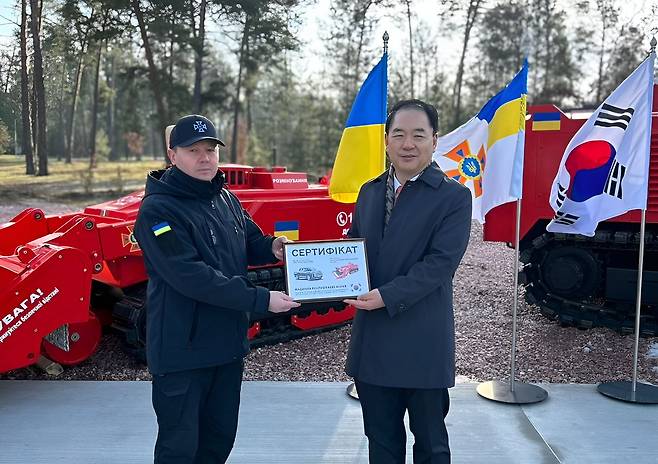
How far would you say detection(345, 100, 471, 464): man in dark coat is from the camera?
2664 mm

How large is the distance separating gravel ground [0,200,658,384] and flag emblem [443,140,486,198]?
157 centimetres

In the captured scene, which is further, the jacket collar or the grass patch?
the grass patch

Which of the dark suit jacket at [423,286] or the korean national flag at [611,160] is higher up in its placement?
the korean national flag at [611,160]

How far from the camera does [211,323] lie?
275 cm

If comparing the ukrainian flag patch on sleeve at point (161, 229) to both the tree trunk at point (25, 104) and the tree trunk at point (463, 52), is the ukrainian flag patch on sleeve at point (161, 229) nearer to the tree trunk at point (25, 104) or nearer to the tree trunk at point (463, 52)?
the tree trunk at point (25, 104)

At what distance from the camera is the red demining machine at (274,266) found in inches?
173

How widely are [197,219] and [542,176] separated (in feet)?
15.4

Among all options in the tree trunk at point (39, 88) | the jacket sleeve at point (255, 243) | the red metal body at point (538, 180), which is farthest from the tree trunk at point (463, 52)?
the jacket sleeve at point (255, 243)

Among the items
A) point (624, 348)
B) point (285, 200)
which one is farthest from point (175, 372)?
point (624, 348)

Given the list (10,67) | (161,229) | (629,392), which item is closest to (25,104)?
(10,67)

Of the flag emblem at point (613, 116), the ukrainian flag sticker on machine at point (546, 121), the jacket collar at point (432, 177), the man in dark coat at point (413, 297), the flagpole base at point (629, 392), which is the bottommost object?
the flagpole base at point (629, 392)

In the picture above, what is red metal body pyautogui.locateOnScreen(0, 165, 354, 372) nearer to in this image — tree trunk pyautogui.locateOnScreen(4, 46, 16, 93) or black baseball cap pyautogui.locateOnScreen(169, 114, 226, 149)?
black baseball cap pyautogui.locateOnScreen(169, 114, 226, 149)

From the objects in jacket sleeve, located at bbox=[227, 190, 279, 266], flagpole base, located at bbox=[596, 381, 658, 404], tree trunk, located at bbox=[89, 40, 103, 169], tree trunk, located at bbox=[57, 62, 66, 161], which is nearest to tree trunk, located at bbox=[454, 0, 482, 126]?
tree trunk, located at bbox=[89, 40, 103, 169]

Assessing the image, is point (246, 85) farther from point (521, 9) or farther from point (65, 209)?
point (521, 9)
